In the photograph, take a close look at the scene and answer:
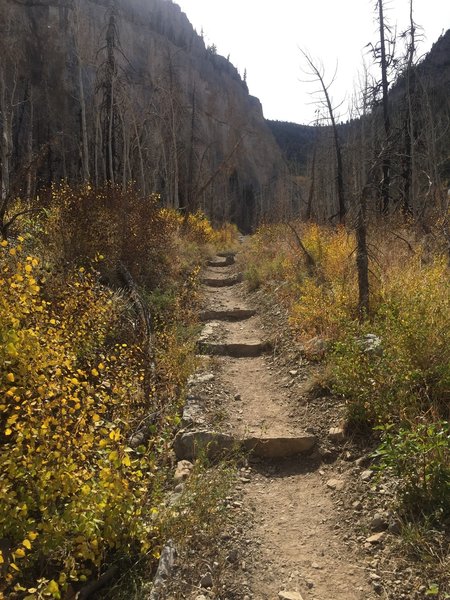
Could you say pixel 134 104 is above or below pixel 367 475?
above

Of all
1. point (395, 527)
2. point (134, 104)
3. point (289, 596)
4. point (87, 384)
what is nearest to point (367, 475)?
point (395, 527)

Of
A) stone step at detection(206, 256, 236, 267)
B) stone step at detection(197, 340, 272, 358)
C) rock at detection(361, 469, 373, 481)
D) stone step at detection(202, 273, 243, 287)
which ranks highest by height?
stone step at detection(206, 256, 236, 267)

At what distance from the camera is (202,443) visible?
385cm

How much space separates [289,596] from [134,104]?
26.3m

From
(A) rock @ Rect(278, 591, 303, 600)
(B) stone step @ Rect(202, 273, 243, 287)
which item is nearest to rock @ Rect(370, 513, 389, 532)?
(A) rock @ Rect(278, 591, 303, 600)

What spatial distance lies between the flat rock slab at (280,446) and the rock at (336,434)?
0.49 ft

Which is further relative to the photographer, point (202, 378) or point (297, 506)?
point (202, 378)

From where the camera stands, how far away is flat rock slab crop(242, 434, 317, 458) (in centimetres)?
402

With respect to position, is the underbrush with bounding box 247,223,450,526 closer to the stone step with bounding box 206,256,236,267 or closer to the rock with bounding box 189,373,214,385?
the rock with bounding box 189,373,214,385

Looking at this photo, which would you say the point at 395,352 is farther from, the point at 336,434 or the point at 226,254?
the point at 226,254

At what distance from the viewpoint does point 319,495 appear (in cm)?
340

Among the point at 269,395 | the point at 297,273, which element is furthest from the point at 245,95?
the point at 269,395

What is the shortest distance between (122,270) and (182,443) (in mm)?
4389

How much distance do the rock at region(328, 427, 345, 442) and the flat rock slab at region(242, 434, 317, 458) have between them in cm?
15
